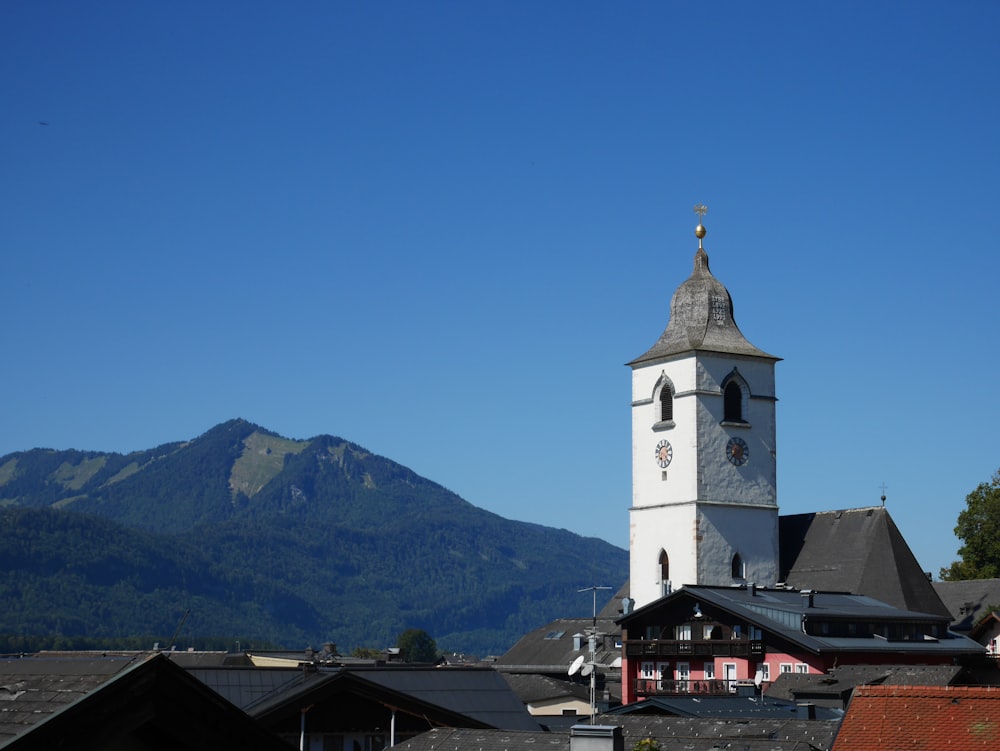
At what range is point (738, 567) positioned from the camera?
79938mm

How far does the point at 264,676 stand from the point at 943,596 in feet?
187

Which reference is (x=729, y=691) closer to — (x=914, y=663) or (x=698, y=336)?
(x=914, y=663)

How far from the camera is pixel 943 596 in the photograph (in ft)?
281

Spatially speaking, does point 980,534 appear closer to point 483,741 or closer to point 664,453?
point 664,453

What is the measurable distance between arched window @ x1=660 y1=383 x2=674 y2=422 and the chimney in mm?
58174

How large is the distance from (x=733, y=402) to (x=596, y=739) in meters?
59.0

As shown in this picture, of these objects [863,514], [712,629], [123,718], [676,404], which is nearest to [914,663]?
[712,629]

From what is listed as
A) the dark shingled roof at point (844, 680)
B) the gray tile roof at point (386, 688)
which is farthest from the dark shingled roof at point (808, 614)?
the gray tile roof at point (386, 688)

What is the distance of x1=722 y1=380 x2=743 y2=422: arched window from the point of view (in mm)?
81812

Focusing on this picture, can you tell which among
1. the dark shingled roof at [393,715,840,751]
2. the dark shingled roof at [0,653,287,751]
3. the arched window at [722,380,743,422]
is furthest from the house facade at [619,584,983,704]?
the dark shingled roof at [0,653,287,751]

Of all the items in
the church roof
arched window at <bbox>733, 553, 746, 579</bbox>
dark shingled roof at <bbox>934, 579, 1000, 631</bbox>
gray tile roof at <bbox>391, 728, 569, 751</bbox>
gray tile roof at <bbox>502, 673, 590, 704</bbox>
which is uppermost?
the church roof

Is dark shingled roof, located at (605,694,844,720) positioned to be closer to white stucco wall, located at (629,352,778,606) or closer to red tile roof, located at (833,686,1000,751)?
red tile roof, located at (833,686,1000,751)

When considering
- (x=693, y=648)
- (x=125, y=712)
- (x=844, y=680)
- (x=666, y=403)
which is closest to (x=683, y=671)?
(x=693, y=648)

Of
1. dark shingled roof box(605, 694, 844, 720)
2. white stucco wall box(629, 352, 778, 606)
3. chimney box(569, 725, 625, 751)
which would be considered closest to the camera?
chimney box(569, 725, 625, 751)
